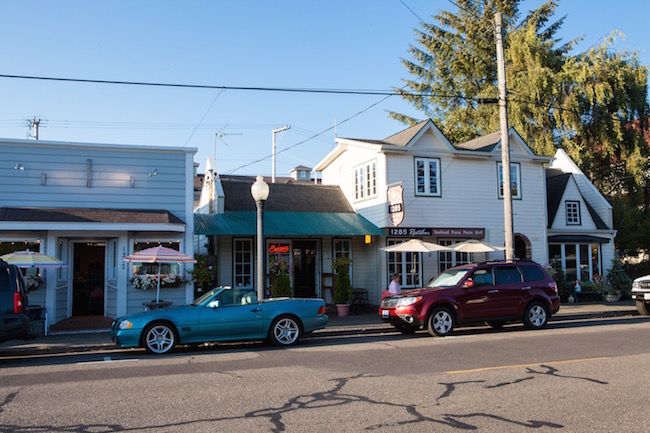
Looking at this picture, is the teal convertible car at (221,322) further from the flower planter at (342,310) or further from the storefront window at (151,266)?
the flower planter at (342,310)

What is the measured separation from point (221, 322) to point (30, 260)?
16.7ft

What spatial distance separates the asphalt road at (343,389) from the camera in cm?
588

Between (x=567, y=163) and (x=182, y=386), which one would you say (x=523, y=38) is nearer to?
(x=567, y=163)

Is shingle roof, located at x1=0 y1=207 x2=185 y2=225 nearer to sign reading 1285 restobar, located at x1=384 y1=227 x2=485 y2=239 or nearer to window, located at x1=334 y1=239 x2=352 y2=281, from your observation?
window, located at x1=334 y1=239 x2=352 y2=281

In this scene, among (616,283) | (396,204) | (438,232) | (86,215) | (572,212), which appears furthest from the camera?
(572,212)

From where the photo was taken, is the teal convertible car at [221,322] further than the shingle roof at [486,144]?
No

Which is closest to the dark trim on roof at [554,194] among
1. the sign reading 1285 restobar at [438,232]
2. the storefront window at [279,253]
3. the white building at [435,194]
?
the white building at [435,194]

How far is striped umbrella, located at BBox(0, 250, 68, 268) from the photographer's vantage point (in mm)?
12847

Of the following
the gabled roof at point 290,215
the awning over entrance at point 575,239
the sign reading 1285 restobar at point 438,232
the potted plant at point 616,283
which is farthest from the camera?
the awning over entrance at point 575,239

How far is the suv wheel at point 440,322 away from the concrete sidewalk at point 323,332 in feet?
6.23

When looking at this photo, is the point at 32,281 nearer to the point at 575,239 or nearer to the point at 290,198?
the point at 290,198

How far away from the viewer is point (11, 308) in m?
9.96

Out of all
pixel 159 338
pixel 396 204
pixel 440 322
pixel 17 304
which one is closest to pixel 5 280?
pixel 17 304

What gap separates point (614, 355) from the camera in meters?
9.80
